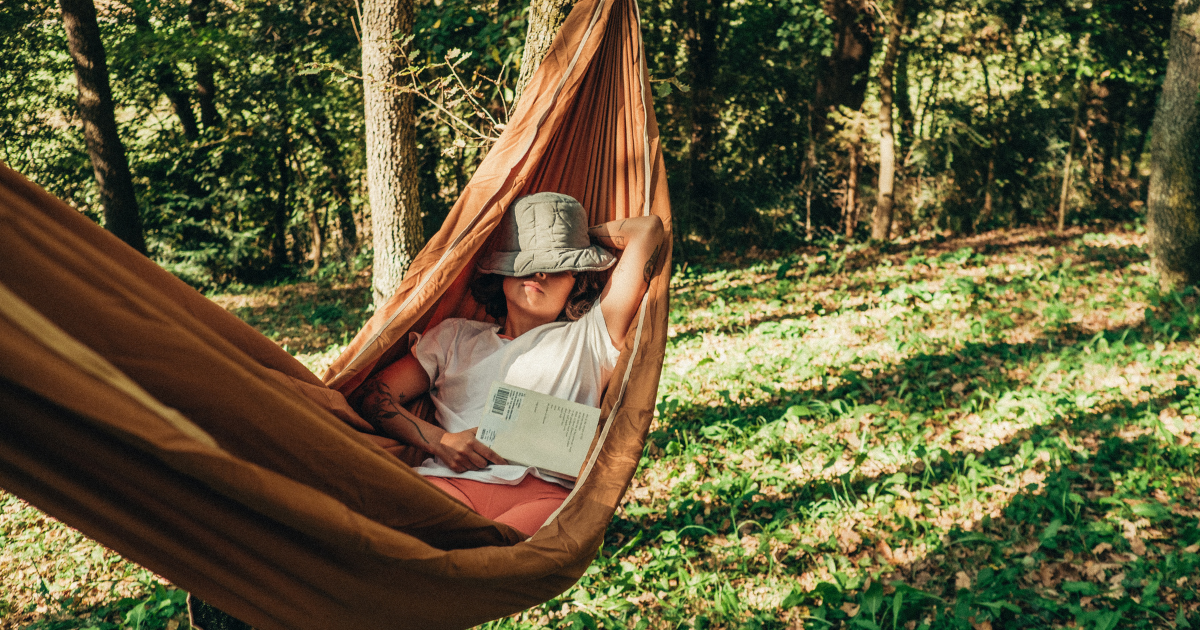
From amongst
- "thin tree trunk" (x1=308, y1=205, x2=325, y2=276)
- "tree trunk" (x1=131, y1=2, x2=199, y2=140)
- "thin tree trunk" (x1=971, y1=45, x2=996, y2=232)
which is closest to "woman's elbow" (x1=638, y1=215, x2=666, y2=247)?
"thin tree trunk" (x1=971, y1=45, x2=996, y2=232)

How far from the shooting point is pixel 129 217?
6.39m

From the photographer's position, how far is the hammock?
36.3 inches

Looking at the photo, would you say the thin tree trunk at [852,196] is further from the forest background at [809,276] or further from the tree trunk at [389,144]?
the tree trunk at [389,144]

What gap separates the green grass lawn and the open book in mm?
645

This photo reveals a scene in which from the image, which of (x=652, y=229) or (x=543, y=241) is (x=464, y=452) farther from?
(x=652, y=229)

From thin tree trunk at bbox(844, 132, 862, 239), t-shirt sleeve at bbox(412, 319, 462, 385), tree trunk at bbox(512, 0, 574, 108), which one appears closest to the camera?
t-shirt sleeve at bbox(412, 319, 462, 385)

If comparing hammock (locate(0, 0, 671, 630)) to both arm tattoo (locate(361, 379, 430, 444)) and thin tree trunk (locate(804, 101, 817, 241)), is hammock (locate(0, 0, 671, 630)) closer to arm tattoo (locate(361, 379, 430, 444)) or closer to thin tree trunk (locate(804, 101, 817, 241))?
arm tattoo (locate(361, 379, 430, 444))

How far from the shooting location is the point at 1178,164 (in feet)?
14.9

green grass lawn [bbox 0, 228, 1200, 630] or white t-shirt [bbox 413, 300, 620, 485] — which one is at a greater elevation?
white t-shirt [bbox 413, 300, 620, 485]

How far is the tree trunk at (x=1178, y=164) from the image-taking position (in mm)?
4387

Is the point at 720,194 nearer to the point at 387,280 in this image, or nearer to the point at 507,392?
the point at 387,280

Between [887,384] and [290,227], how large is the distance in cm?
854

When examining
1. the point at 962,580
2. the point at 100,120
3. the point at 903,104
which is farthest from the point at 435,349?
the point at 903,104

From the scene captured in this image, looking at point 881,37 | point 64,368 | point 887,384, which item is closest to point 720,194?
point 881,37
